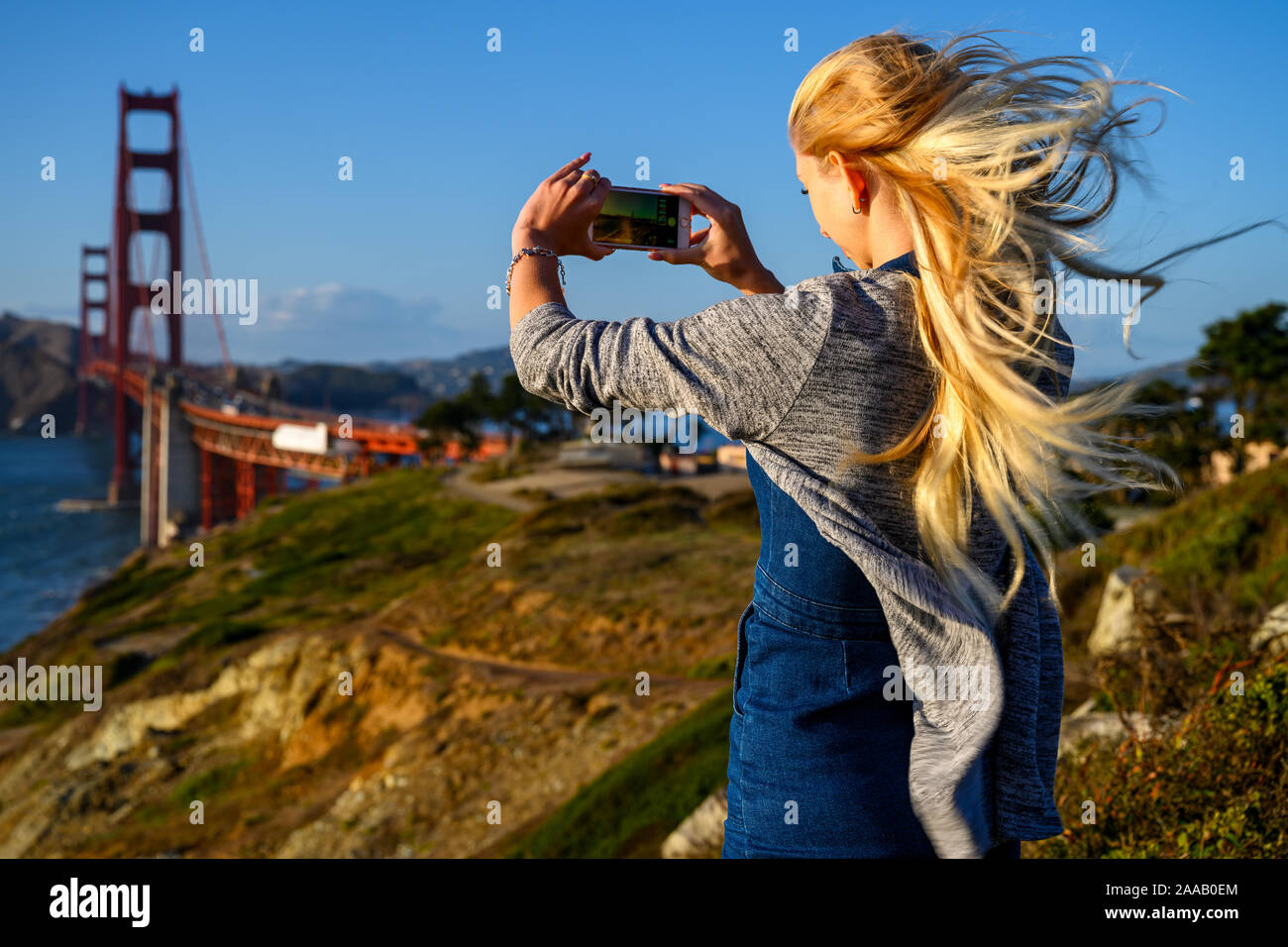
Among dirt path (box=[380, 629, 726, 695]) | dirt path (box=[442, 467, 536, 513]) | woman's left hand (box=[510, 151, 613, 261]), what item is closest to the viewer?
woman's left hand (box=[510, 151, 613, 261])

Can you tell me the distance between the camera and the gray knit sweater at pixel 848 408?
4.91 feet

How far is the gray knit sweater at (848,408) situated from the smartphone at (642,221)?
1.11 feet

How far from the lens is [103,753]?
1823cm

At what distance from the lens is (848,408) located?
60.1 inches

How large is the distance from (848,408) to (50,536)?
65272 millimetres

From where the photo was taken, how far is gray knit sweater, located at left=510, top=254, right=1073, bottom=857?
1.50m

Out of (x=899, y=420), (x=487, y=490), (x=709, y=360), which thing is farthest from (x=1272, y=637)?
(x=487, y=490)

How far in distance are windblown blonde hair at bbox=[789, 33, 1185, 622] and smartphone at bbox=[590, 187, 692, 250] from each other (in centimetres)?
37

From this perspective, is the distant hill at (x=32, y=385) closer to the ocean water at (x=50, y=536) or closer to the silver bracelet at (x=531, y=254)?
the ocean water at (x=50, y=536)

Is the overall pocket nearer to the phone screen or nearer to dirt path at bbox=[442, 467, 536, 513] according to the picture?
the phone screen
